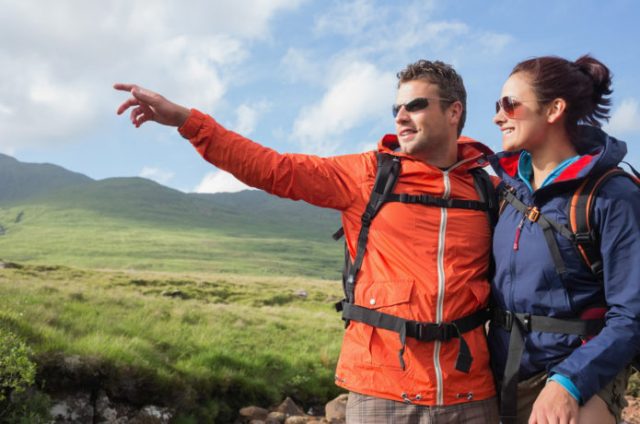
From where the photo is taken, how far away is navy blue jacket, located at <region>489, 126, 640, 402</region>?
291cm

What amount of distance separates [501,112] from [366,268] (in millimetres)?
1441

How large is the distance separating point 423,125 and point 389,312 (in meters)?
1.53

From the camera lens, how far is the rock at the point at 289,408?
10438 millimetres

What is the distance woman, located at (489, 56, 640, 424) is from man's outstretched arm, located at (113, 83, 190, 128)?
227 cm

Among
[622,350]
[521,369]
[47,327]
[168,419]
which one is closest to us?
[622,350]

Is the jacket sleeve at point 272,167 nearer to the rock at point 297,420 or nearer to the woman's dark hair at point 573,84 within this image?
the woman's dark hair at point 573,84

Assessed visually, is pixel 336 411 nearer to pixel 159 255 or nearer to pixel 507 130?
pixel 507 130

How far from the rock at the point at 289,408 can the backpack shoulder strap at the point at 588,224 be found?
820 cm

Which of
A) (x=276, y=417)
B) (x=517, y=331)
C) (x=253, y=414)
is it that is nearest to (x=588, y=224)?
(x=517, y=331)

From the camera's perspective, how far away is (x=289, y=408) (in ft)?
34.7

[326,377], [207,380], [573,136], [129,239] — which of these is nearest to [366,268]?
[573,136]

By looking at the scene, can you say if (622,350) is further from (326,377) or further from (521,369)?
(326,377)

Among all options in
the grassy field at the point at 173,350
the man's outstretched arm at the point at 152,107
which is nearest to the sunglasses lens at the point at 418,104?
the man's outstretched arm at the point at 152,107

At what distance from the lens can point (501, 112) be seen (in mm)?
3764
